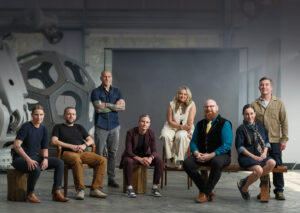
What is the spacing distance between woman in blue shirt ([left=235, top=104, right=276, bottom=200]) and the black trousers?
18cm

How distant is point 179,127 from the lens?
5.64 m

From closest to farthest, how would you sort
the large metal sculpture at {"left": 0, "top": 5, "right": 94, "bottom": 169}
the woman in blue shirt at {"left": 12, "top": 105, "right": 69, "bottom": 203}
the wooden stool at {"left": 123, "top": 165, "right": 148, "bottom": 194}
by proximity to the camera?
the woman in blue shirt at {"left": 12, "top": 105, "right": 69, "bottom": 203}, the wooden stool at {"left": 123, "top": 165, "right": 148, "bottom": 194}, the large metal sculpture at {"left": 0, "top": 5, "right": 94, "bottom": 169}

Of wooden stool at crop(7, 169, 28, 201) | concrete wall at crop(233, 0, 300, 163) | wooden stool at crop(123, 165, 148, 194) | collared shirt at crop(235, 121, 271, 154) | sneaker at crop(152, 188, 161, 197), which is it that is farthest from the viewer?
concrete wall at crop(233, 0, 300, 163)

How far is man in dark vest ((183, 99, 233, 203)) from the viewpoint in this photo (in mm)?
4727

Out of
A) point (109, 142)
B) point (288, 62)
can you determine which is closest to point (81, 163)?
point (109, 142)

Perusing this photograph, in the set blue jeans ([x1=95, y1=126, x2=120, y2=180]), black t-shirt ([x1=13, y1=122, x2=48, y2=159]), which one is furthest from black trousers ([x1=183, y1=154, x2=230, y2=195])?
black t-shirt ([x1=13, y1=122, x2=48, y2=159])

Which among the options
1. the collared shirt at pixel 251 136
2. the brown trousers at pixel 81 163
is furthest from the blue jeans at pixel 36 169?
the collared shirt at pixel 251 136

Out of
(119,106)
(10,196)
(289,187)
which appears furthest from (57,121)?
(289,187)

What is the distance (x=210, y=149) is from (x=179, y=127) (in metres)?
0.81

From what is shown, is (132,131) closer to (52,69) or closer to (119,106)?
(119,106)

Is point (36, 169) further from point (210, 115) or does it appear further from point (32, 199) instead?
point (210, 115)

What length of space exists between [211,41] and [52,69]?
3055mm

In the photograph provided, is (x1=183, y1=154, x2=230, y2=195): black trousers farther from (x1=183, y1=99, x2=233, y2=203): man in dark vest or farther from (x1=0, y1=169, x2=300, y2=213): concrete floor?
(x1=0, y1=169, x2=300, y2=213): concrete floor

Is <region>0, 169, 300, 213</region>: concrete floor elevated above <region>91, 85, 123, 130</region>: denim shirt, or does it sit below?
below
